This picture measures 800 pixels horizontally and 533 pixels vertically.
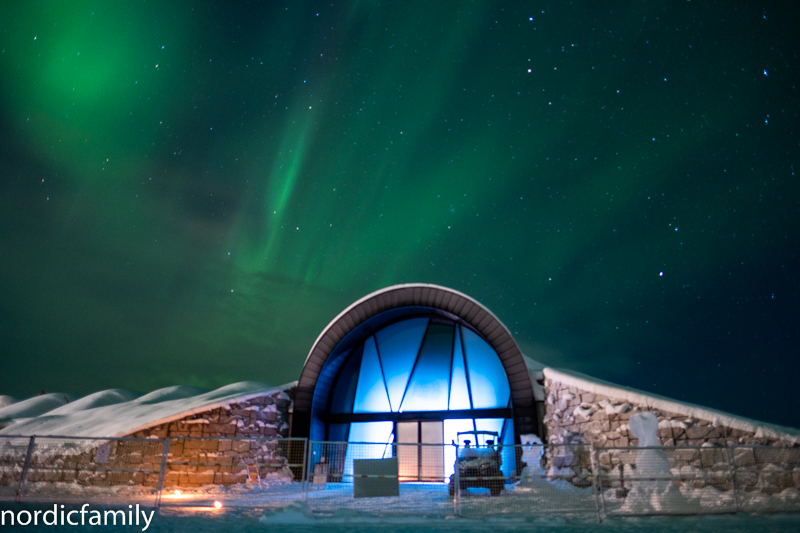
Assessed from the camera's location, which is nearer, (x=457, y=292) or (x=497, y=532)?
(x=497, y=532)

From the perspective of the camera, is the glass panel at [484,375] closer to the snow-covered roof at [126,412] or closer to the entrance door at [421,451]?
the entrance door at [421,451]

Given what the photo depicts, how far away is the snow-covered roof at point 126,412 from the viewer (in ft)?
47.7

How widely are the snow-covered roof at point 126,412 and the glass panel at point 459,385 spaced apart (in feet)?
19.5

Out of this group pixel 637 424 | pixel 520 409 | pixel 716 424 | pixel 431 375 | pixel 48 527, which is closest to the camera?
pixel 48 527

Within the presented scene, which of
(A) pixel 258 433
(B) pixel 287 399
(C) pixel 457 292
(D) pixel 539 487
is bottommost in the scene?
(D) pixel 539 487

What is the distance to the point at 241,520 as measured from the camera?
283 inches

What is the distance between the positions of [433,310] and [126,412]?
12806mm

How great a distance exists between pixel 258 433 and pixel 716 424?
1306 cm

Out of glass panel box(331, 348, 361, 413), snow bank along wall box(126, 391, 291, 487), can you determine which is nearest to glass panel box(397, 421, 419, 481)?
glass panel box(331, 348, 361, 413)

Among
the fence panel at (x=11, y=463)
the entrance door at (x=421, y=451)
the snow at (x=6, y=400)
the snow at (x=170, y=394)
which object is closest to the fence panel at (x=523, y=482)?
the entrance door at (x=421, y=451)

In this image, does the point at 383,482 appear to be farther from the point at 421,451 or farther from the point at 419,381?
the point at 419,381

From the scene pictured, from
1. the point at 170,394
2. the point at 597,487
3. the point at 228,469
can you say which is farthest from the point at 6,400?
the point at 597,487

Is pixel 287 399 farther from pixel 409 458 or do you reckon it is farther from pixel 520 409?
pixel 520 409

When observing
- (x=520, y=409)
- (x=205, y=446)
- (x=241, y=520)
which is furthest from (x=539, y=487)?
(x=205, y=446)
